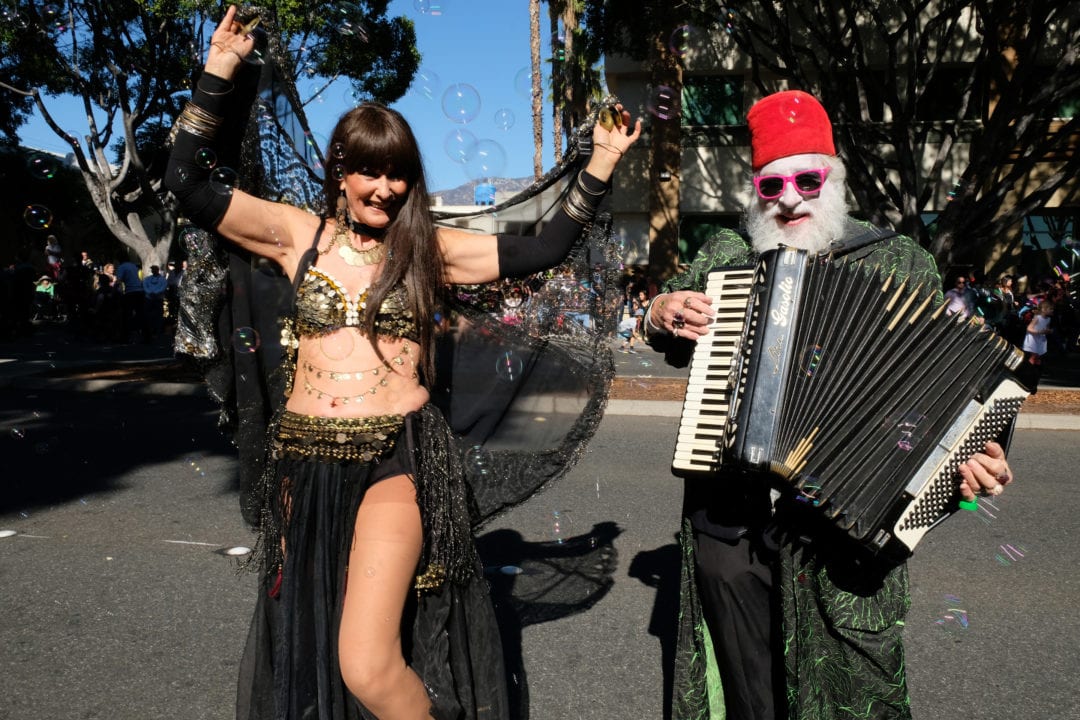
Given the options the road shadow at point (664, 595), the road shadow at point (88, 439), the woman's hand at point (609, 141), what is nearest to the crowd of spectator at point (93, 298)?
the road shadow at point (88, 439)

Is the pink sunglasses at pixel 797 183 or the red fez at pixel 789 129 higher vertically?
the red fez at pixel 789 129

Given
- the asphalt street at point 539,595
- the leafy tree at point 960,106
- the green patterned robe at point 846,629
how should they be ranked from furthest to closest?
the leafy tree at point 960,106 → the asphalt street at point 539,595 → the green patterned robe at point 846,629

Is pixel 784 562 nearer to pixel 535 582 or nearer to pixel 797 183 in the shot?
pixel 797 183

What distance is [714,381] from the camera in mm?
2547

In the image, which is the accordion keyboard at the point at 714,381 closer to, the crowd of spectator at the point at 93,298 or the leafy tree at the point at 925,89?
the leafy tree at the point at 925,89

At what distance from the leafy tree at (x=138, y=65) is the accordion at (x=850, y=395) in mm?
11600

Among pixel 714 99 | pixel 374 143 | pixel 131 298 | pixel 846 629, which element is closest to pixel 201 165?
pixel 374 143

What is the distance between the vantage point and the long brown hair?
252cm

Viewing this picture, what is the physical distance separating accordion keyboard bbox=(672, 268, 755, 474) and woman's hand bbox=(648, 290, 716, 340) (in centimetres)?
2

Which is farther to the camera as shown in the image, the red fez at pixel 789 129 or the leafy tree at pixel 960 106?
the leafy tree at pixel 960 106

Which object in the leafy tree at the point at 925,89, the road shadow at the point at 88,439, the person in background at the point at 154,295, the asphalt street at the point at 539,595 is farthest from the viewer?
the person in background at the point at 154,295

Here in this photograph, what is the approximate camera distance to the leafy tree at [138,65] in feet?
48.7

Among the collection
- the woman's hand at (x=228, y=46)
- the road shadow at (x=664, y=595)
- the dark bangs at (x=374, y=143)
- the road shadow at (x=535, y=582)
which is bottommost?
the road shadow at (x=664, y=595)

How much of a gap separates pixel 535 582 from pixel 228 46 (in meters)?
2.57
